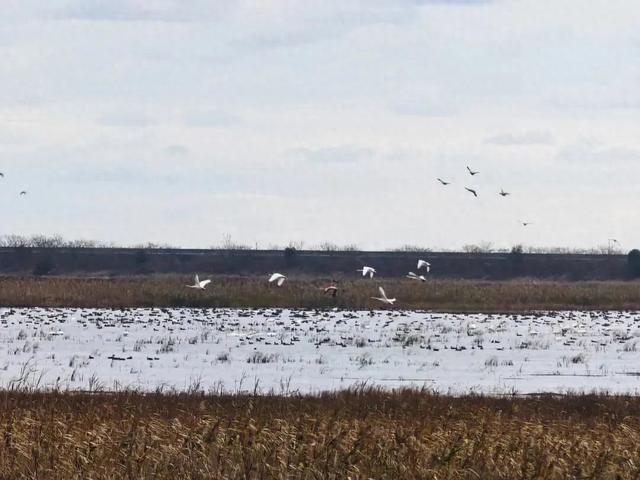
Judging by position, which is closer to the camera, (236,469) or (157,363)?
(236,469)

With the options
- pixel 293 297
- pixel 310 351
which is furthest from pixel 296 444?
pixel 293 297

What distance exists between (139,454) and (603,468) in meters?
5.37

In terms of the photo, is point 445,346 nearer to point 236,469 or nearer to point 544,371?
point 544,371

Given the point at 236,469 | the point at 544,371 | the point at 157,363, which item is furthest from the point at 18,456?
the point at 544,371

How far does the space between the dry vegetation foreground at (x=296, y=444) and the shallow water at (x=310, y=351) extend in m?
4.17

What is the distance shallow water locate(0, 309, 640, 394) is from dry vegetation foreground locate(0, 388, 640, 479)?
417cm

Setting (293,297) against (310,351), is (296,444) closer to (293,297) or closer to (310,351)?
(310,351)

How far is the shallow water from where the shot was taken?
1166 inches

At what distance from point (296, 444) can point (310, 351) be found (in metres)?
21.1

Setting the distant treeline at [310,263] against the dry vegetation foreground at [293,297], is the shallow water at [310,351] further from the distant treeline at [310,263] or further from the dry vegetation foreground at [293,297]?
the distant treeline at [310,263]

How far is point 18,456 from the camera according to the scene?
16.4m

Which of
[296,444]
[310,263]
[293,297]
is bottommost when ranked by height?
[296,444]

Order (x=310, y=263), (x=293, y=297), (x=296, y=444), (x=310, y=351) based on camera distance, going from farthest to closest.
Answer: (x=310, y=263) < (x=293, y=297) < (x=310, y=351) < (x=296, y=444)

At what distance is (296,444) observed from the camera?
1669 centimetres
